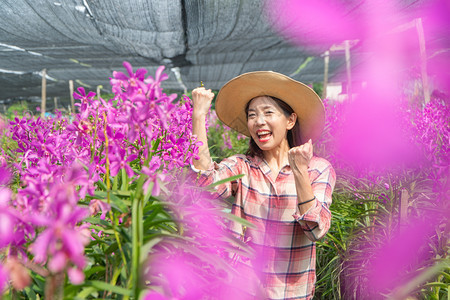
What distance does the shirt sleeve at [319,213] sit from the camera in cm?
128

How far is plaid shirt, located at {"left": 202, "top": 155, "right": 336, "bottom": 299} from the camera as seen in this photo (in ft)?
4.89

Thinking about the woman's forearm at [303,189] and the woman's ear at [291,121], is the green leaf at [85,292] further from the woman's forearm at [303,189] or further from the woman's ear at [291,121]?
the woman's ear at [291,121]

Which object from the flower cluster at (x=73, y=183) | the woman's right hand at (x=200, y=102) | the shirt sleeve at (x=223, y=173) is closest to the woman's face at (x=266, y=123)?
the shirt sleeve at (x=223, y=173)

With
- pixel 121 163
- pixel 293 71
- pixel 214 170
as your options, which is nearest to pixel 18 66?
pixel 293 71

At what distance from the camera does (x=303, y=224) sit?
132 centimetres

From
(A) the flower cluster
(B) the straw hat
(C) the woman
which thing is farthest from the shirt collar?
(A) the flower cluster

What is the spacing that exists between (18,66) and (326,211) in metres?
8.78

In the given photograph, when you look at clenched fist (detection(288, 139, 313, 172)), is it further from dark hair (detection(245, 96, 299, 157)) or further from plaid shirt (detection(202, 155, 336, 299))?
dark hair (detection(245, 96, 299, 157))

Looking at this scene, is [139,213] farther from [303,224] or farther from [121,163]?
[303,224]

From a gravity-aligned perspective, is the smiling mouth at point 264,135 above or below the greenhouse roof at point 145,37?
below

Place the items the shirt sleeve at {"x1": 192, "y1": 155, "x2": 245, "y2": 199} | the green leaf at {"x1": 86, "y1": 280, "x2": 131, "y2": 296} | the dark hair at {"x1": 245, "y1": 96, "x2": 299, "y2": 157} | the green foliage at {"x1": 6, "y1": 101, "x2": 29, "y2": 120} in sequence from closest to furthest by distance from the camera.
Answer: the green leaf at {"x1": 86, "y1": 280, "x2": 131, "y2": 296} < the shirt sleeve at {"x1": 192, "y1": 155, "x2": 245, "y2": 199} < the dark hair at {"x1": 245, "y1": 96, "x2": 299, "y2": 157} < the green foliage at {"x1": 6, "y1": 101, "x2": 29, "y2": 120}

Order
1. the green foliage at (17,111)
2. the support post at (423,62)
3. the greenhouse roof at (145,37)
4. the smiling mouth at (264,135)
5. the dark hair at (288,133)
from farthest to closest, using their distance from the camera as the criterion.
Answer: the green foliage at (17,111) < the greenhouse roof at (145,37) < the support post at (423,62) < the dark hair at (288,133) < the smiling mouth at (264,135)

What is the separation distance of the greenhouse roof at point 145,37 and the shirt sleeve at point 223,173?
327 cm

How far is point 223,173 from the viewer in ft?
5.02
